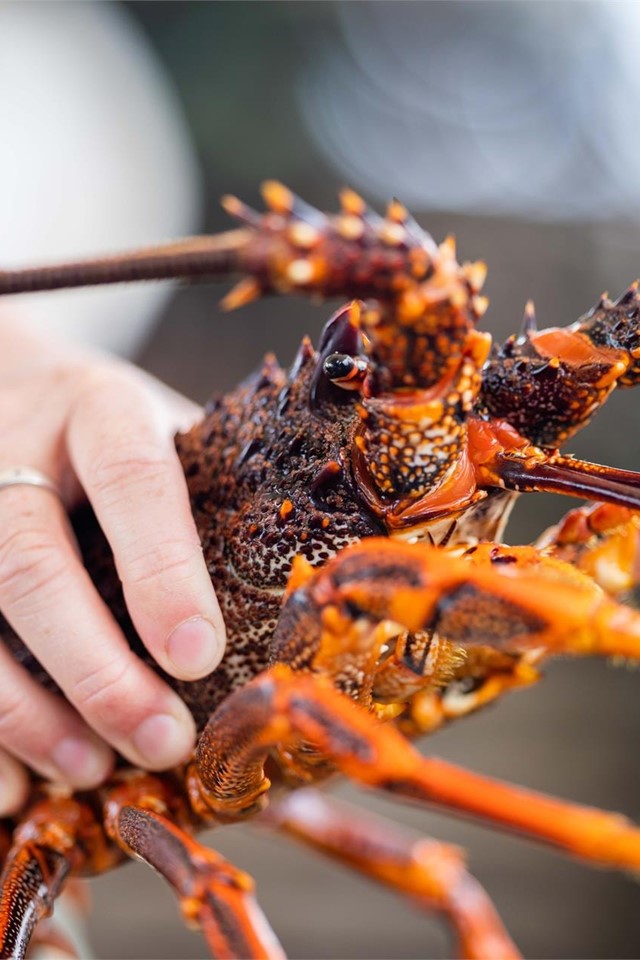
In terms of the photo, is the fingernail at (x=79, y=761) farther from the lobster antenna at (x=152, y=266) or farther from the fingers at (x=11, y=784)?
the lobster antenna at (x=152, y=266)

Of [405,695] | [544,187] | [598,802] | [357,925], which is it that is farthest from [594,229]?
[405,695]

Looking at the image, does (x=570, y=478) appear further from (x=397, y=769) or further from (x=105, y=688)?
(x=105, y=688)

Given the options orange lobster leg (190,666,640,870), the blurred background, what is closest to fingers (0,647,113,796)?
orange lobster leg (190,666,640,870)

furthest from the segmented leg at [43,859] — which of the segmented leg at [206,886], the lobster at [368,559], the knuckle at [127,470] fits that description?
the knuckle at [127,470]

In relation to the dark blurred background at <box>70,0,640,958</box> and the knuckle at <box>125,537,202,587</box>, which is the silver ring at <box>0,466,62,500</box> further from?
the dark blurred background at <box>70,0,640,958</box>

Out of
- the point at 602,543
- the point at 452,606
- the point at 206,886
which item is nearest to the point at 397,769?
the point at 452,606

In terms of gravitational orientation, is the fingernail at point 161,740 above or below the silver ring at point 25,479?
below
